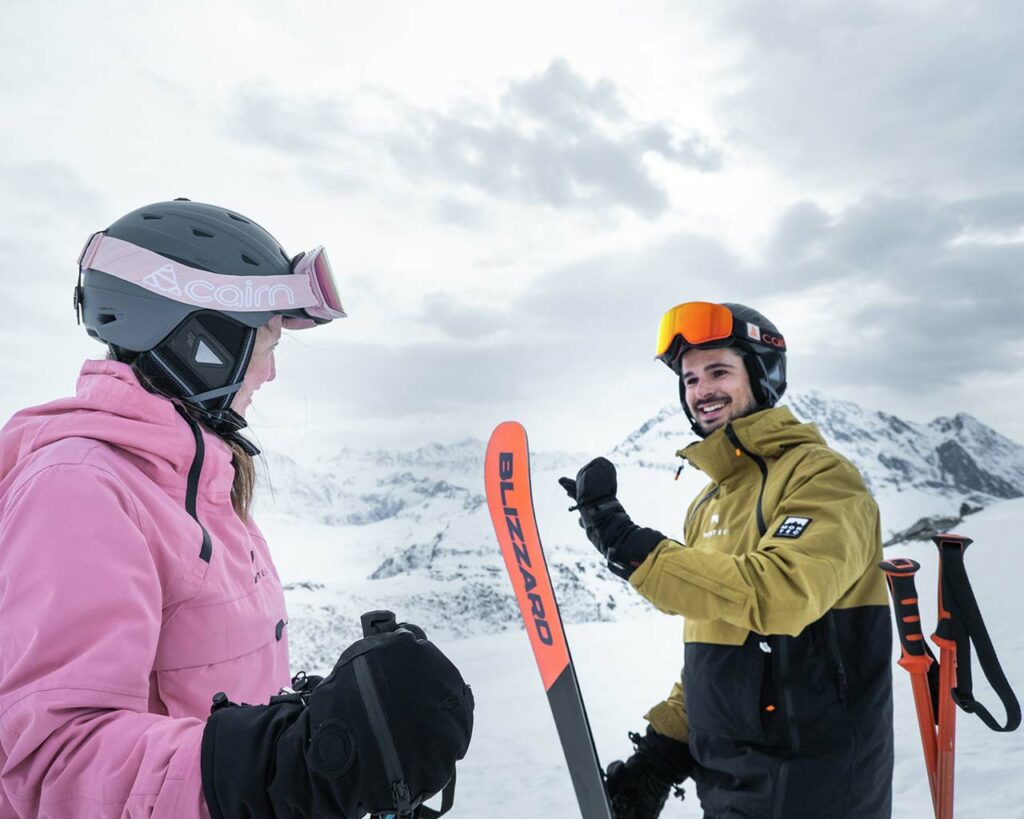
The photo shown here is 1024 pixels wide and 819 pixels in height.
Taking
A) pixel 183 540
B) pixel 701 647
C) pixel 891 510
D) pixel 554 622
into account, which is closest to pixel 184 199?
pixel 183 540

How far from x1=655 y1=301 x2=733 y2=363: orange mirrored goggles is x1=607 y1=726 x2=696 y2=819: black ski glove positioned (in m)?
1.92

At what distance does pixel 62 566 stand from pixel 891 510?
105m

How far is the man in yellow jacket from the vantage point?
2.57m

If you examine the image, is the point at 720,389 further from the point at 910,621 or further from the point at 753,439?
the point at 910,621

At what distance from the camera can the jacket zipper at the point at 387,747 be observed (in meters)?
1.04

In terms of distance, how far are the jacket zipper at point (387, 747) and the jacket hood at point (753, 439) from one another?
2.38 meters

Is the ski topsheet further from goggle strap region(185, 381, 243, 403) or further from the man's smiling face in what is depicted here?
→ goggle strap region(185, 381, 243, 403)

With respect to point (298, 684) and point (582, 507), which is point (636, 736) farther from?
point (298, 684)

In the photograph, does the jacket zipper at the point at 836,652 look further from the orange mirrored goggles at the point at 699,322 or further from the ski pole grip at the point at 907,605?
the orange mirrored goggles at the point at 699,322

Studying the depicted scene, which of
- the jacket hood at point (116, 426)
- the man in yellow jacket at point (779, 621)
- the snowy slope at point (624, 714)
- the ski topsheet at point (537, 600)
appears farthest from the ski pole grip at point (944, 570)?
the jacket hood at point (116, 426)

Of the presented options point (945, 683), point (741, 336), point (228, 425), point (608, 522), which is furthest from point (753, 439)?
point (228, 425)

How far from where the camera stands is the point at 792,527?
8.65 ft

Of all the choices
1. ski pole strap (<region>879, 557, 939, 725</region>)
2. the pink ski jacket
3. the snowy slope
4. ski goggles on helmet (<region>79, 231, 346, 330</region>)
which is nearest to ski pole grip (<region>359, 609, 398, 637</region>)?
the pink ski jacket

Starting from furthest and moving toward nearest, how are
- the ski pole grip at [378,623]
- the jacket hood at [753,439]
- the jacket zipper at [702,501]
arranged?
the jacket zipper at [702,501] → the jacket hood at [753,439] → the ski pole grip at [378,623]
